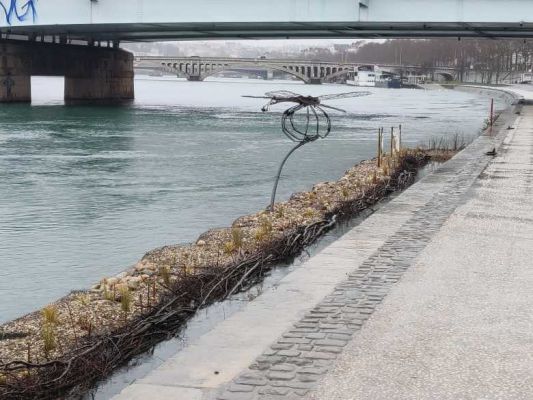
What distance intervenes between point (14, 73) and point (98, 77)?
10.5m

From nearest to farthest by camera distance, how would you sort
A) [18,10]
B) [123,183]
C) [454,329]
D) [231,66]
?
[454,329]
[123,183]
[18,10]
[231,66]

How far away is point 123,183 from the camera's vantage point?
2241 centimetres

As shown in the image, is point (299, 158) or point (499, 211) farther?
point (299, 158)

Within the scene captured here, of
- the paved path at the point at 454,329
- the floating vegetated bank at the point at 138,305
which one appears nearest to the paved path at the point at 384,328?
the paved path at the point at 454,329

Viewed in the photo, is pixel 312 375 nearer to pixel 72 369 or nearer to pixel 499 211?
pixel 72 369

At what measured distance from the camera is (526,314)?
696 cm

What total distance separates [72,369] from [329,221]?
7.80 metres

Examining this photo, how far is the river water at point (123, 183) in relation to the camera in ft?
41.1

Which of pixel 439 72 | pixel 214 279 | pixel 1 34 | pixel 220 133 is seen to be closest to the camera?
pixel 214 279

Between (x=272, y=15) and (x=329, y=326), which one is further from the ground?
(x=272, y=15)

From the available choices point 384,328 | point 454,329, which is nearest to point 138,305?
point 384,328

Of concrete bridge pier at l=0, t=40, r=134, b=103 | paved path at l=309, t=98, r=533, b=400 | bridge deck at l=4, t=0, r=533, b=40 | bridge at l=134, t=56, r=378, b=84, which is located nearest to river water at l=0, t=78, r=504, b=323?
paved path at l=309, t=98, r=533, b=400

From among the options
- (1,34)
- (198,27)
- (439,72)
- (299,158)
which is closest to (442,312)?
(299,158)

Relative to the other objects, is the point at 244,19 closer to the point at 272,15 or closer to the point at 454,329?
the point at 272,15
